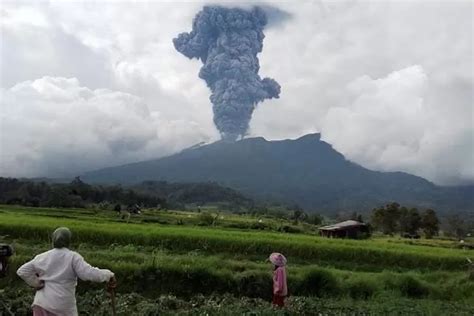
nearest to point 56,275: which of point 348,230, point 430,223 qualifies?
point 348,230

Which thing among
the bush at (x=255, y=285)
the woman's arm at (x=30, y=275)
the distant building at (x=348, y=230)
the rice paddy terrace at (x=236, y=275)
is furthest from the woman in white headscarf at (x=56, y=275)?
the distant building at (x=348, y=230)

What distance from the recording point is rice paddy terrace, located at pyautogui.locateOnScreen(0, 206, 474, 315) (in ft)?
43.3

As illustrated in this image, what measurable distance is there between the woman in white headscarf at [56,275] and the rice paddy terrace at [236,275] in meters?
3.46

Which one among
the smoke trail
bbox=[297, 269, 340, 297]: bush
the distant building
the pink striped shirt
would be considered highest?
the smoke trail

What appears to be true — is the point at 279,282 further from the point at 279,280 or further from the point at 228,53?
the point at 228,53

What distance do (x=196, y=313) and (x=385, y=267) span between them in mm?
19093

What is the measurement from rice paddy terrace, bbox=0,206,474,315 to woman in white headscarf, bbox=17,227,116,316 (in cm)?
346

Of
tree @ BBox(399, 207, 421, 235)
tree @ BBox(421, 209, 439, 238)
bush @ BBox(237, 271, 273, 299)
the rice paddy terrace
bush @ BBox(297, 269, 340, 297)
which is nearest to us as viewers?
the rice paddy terrace

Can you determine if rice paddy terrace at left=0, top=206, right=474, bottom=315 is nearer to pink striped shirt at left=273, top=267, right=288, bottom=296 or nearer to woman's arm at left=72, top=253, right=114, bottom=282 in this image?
pink striped shirt at left=273, top=267, right=288, bottom=296

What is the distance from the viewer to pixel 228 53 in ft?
488

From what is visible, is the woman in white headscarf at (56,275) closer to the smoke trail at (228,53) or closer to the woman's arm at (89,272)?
the woman's arm at (89,272)

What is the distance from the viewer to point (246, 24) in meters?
147

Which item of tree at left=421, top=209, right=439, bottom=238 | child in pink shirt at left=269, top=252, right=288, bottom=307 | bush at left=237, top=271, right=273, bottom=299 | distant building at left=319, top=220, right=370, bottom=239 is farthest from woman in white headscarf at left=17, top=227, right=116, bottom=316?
tree at left=421, top=209, right=439, bottom=238

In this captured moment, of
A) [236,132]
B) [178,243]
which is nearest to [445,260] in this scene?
[178,243]
